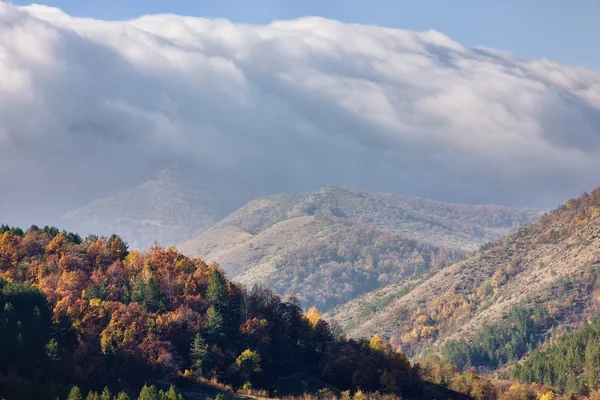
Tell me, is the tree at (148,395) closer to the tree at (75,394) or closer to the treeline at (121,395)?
the treeline at (121,395)

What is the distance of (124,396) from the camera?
148 m

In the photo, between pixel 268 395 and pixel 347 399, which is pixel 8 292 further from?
pixel 347 399

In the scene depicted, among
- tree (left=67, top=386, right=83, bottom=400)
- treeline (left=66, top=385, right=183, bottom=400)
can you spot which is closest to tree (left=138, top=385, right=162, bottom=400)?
treeline (left=66, top=385, right=183, bottom=400)

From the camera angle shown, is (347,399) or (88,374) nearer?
(88,374)

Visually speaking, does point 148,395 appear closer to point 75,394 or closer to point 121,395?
point 121,395

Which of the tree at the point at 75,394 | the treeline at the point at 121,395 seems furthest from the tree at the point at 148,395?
the tree at the point at 75,394

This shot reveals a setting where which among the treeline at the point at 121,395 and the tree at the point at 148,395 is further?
the tree at the point at 148,395

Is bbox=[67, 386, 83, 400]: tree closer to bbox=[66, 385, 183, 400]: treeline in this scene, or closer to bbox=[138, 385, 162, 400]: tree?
bbox=[66, 385, 183, 400]: treeline

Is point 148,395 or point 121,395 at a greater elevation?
point 148,395

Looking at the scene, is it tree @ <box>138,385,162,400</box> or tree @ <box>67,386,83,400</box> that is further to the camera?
tree @ <box>138,385,162,400</box>

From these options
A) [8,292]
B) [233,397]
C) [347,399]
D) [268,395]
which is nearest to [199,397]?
[233,397]

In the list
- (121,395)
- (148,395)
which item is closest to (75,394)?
(121,395)

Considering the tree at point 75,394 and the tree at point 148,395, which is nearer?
the tree at point 75,394

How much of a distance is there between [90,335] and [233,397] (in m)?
35.8
